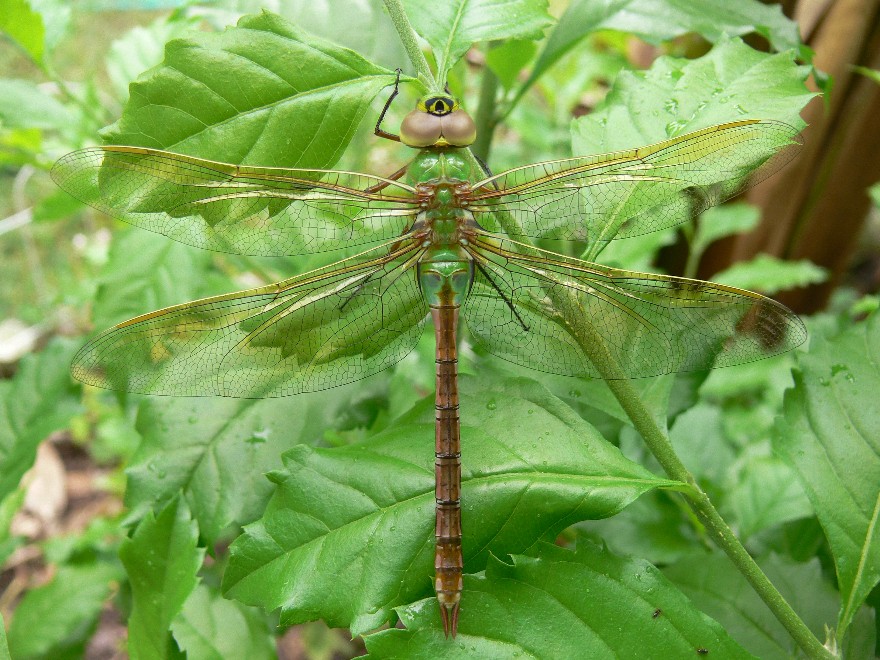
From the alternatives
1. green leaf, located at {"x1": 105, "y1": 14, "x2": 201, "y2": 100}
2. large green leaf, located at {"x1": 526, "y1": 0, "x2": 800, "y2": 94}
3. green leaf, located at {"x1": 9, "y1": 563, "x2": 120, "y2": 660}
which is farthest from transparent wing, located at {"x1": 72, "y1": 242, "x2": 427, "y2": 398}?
green leaf, located at {"x1": 105, "y1": 14, "x2": 201, "y2": 100}

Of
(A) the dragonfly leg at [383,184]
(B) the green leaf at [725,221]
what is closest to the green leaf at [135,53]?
(A) the dragonfly leg at [383,184]

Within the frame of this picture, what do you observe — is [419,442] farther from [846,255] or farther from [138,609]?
[846,255]

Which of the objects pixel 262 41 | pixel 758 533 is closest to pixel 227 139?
pixel 262 41

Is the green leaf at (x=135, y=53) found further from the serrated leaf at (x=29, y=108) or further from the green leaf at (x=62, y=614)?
the green leaf at (x=62, y=614)

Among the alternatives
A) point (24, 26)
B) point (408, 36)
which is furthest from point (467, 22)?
point (24, 26)

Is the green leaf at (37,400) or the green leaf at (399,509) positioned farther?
the green leaf at (37,400)
